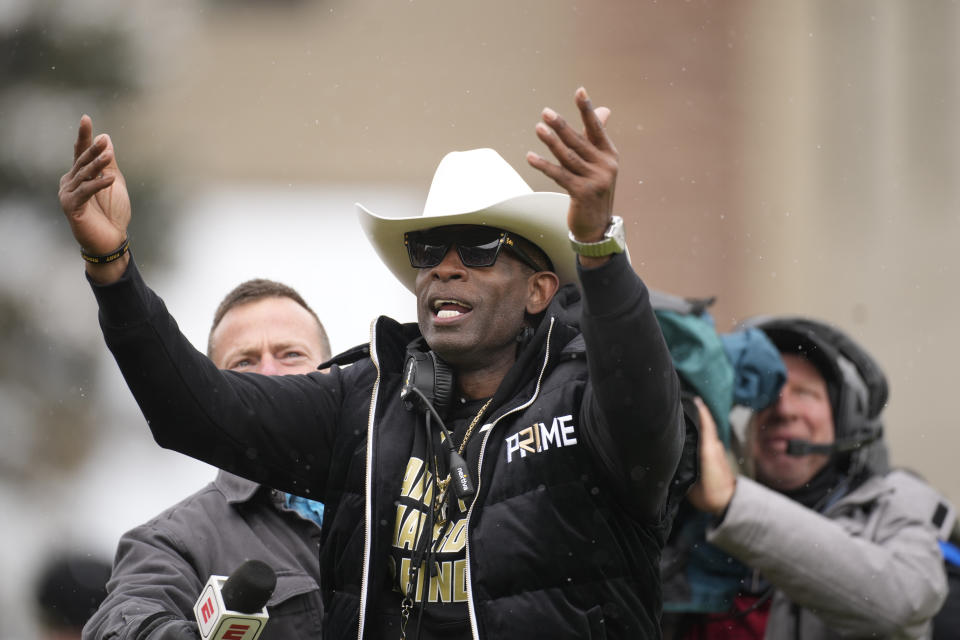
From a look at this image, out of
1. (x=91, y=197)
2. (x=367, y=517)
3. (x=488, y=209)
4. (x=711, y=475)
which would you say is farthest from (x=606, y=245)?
(x=711, y=475)

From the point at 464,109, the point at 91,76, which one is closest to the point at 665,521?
the point at 91,76

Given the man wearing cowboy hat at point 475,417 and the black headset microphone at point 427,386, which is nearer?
the man wearing cowboy hat at point 475,417

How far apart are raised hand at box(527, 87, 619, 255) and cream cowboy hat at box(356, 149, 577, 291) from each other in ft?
1.89

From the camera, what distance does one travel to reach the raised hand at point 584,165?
3029mm

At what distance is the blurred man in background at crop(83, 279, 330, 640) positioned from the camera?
3.84 meters

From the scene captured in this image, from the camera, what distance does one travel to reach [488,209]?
3.74 metres

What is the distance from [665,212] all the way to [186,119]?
4294 millimetres

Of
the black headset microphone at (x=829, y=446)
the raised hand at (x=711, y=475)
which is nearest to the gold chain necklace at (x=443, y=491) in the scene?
the raised hand at (x=711, y=475)

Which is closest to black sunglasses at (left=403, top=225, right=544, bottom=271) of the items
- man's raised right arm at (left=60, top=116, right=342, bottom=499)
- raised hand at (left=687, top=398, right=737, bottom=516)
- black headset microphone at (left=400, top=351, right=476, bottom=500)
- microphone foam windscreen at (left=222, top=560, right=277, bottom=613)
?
black headset microphone at (left=400, top=351, right=476, bottom=500)

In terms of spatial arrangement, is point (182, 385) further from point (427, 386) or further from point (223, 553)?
point (223, 553)

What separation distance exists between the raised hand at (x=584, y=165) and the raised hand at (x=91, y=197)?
1068 millimetres

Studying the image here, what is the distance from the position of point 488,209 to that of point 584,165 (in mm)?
700

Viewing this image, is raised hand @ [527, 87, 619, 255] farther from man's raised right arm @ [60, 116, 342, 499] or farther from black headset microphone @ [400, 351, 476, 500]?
man's raised right arm @ [60, 116, 342, 499]

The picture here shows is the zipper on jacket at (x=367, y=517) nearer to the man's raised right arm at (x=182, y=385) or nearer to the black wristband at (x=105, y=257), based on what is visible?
the man's raised right arm at (x=182, y=385)
